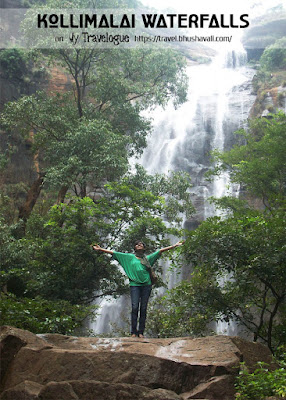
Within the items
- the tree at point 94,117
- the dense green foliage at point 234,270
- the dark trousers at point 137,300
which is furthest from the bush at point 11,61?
the dark trousers at point 137,300

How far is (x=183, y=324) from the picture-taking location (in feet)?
29.8

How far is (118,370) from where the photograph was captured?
5.10 metres

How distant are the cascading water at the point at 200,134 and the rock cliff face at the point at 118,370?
39.1 ft

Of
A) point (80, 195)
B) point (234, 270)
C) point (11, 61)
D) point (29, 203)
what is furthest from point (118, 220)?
point (11, 61)

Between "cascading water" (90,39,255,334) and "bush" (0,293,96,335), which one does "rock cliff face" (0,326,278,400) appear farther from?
"cascading water" (90,39,255,334)

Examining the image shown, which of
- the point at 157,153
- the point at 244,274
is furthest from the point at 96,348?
the point at 157,153

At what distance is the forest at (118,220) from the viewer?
7.91 metres

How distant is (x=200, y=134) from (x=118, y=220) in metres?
15.4

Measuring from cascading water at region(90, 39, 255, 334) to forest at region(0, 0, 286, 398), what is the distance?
3.05 metres

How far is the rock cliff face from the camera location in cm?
457

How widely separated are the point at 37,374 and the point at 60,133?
11.8 meters

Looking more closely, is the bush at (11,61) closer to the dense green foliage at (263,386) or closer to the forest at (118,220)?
the forest at (118,220)

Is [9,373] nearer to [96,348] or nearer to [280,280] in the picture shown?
[96,348]

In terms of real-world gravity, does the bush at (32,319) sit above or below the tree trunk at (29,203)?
below
